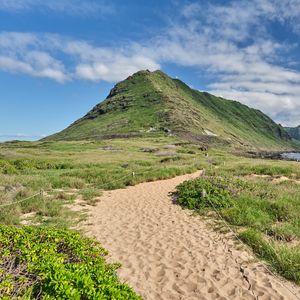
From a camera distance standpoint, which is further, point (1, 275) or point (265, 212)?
point (265, 212)

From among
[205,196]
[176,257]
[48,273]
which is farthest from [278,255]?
[205,196]

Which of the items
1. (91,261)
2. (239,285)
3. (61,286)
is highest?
(61,286)

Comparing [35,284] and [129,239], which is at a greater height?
[35,284]

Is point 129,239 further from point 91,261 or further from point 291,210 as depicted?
point 291,210

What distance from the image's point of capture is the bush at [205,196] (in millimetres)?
16877

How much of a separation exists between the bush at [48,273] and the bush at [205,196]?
9385 millimetres

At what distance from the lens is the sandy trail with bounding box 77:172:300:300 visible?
844 cm

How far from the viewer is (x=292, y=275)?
9.03 metres

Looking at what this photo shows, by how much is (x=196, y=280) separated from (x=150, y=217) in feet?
22.8

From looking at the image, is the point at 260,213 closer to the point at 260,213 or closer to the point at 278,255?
the point at 260,213

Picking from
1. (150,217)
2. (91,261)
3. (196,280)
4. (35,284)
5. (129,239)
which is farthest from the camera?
(150,217)

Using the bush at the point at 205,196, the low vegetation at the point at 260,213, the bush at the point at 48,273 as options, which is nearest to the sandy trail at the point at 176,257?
the low vegetation at the point at 260,213

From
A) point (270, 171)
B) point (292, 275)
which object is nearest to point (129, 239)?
point (292, 275)

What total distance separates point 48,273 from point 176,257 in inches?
210
